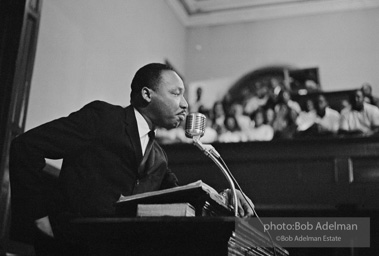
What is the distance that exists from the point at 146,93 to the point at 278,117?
16.8 ft

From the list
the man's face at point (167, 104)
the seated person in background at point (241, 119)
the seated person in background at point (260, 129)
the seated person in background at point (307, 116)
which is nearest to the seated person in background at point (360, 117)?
the seated person in background at point (307, 116)

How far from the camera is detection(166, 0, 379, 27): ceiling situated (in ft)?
24.1

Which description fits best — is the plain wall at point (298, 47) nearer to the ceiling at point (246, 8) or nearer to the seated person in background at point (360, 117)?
the ceiling at point (246, 8)

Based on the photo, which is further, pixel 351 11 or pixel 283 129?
pixel 351 11

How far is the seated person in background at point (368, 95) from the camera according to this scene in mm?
6660

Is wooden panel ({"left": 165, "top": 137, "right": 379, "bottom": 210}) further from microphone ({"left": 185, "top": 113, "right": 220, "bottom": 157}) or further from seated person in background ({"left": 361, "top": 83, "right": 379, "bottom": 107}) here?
seated person in background ({"left": 361, "top": 83, "right": 379, "bottom": 107})

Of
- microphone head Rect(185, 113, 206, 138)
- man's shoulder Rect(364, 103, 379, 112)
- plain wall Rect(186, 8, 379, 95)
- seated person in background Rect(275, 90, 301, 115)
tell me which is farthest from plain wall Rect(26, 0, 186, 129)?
man's shoulder Rect(364, 103, 379, 112)

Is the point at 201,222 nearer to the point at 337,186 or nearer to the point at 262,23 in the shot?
the point at 337,186

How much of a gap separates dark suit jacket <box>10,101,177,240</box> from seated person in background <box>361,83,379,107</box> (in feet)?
17.2

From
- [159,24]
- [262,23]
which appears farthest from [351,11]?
[159,24]

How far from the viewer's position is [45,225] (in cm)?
174

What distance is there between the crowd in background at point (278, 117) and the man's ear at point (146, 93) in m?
4.23

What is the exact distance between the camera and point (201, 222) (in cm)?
144

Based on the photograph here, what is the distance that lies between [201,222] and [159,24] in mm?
5614
